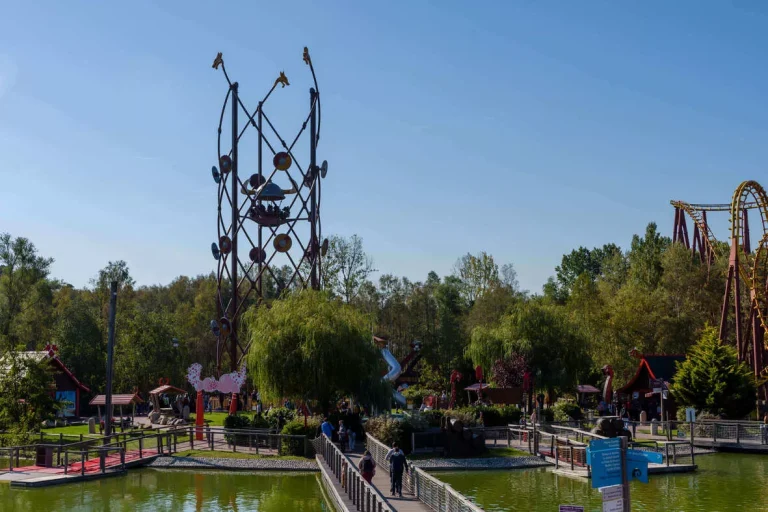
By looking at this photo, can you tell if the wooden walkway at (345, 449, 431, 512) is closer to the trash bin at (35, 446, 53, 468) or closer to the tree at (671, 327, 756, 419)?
the trash bin at (35, 446, 53, 468)

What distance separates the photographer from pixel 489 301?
81312 millimetres

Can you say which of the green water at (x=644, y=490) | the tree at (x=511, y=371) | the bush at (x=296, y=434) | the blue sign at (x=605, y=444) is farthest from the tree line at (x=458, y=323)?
the blue sign at (x=605, y=444)

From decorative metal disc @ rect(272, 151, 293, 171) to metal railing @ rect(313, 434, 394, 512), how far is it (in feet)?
70.5

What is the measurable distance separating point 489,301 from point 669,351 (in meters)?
22.0

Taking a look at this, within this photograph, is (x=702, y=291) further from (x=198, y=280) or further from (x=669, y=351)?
(x=198, y=280)

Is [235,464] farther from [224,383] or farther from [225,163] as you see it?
[225,163]

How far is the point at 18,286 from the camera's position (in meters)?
71.2

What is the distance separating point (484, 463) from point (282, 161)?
933 inches

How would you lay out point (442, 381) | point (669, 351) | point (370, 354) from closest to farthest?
point (370, 354)
point (669, 351)
point (442, 381)

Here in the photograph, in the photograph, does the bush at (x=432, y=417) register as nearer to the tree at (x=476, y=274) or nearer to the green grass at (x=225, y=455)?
the green grass at (x=225, y=455)

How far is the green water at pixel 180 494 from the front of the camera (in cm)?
2308

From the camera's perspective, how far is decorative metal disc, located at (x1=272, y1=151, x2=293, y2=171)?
4784cm

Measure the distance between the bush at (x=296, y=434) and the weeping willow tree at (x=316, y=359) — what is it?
1.21 meters

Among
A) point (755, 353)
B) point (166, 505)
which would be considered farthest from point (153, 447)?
point (755, 353)
